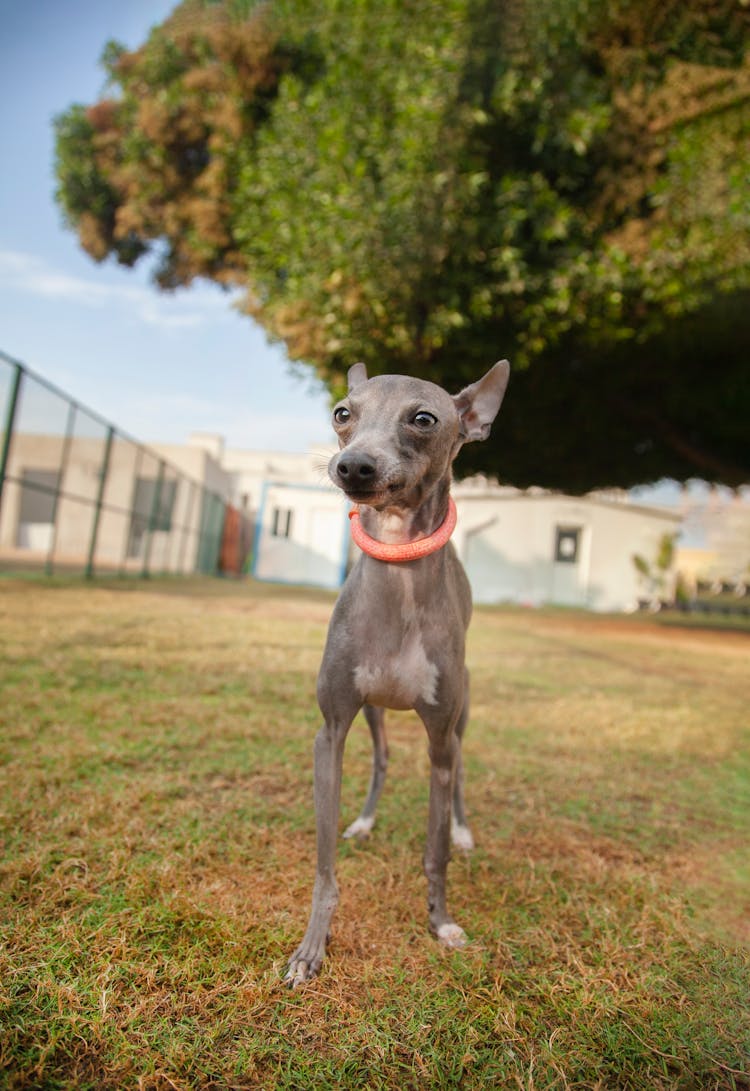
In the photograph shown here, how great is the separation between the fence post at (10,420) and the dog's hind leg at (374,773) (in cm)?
682

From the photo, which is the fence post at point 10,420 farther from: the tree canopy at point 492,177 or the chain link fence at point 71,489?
the tree canopy at point 492,177

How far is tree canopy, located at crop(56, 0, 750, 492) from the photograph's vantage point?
7.34 m

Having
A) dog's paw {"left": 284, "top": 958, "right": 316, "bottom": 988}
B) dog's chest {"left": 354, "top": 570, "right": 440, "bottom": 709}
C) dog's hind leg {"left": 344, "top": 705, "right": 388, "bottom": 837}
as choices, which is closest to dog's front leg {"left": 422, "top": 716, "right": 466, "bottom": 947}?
dog's chest {"left": 354, "top": 570, "right": 440, "bottom": 709}

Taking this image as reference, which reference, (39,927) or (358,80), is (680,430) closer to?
(358,80)

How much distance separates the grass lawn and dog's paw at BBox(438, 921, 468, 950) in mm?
40

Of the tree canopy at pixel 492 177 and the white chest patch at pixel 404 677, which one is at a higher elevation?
the tree canopy at pixel 492 177

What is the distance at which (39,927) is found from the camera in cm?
148

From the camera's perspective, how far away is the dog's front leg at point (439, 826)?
5.61ft

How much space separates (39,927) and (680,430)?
12637 millimetres

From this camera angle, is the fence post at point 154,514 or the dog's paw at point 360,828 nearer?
the dog's paw at point 360,828

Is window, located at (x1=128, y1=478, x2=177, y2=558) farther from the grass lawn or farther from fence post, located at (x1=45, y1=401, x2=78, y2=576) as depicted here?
the grass lawn

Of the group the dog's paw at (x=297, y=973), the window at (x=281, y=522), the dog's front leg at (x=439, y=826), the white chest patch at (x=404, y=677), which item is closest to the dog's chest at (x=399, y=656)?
the white chest patch at (x=404, y=677)

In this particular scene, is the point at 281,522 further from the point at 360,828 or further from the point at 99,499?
the point at 360,828

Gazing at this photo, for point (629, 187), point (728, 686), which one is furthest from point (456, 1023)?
point (629, 187)
